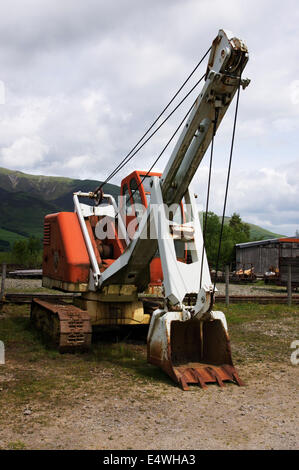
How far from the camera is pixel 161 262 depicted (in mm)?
6996

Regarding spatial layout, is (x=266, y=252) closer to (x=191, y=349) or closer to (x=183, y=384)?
(x=191, y=349)

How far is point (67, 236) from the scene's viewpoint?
30.0 ft

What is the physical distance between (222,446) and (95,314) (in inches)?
209

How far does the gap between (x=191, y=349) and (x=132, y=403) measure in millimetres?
1870

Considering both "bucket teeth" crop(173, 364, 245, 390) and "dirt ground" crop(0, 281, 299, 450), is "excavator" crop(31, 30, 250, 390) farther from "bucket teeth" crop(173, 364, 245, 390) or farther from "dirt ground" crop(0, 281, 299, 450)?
"dirt ground" crop(0, 281, 299, 450)

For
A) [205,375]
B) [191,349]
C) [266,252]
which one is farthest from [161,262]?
[266,252]

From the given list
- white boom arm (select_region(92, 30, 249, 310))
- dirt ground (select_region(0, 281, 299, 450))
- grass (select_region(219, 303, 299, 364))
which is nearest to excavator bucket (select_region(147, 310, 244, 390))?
dirt ground (select_region(0, 281, 299, 450))

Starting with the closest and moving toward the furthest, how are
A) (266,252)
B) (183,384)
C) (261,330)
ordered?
(183,384) < (261,330) < (266,252)

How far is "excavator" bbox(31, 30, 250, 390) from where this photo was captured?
21.3ft

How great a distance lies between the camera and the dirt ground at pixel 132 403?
4.37m

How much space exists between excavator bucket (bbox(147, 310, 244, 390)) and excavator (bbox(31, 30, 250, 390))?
16 mm
